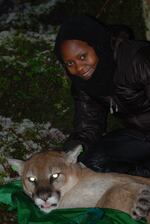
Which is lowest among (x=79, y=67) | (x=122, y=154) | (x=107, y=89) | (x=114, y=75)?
(x=122, y=154)

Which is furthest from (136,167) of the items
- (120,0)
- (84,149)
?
(120,0)

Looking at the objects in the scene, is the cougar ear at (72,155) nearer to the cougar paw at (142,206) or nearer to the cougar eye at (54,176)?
the cougar eye at (54,176)

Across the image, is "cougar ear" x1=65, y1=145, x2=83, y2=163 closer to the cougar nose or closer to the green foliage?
the cougar nose

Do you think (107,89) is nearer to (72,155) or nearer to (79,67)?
(79,67)

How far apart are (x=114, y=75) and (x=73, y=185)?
142cm

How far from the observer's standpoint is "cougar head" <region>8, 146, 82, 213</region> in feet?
17.0

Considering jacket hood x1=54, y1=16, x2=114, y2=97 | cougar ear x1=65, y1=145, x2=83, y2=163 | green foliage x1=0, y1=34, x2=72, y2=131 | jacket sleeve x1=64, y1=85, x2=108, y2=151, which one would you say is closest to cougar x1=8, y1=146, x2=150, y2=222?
cougar ear x1=65, y1=145, x2=83, y2=163

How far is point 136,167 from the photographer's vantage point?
616 centimetres

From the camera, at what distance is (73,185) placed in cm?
533

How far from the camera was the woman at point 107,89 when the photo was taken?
17.9 ft

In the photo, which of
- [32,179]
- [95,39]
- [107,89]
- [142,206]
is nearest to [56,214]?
[32,179]

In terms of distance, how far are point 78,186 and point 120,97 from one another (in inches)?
50.1

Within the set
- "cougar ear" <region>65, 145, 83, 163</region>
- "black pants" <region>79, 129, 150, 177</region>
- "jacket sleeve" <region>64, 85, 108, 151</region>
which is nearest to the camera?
"cougar ear" <region>65, 145, 83, 163</region>

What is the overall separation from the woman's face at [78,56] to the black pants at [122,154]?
49.1 inches
